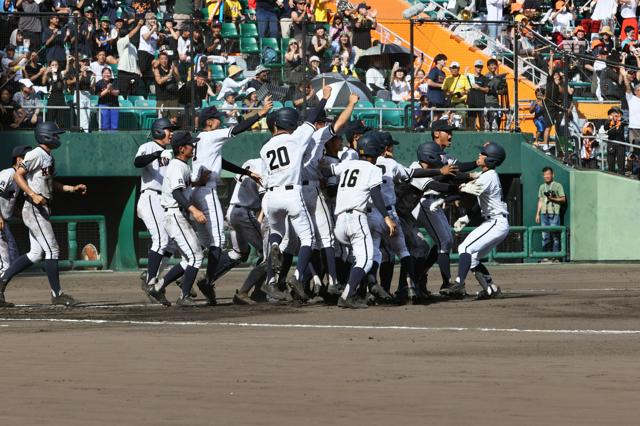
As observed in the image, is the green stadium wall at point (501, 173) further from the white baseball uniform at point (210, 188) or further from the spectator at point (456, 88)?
the white baseball uniform at point (210, 188)

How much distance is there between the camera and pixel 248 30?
77.7 ft

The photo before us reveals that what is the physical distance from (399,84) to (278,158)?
1016 cm

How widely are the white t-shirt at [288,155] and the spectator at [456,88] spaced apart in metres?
10.2

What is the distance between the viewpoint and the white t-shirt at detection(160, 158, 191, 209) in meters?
14.1

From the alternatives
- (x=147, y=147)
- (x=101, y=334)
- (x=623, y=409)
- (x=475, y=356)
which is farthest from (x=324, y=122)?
(x=623, y=409)

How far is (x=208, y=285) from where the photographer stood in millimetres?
14898

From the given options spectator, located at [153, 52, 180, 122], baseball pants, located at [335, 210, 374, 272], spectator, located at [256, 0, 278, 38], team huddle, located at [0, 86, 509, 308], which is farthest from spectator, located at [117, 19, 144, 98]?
baseball pants, located at [335, 210, 374, 272]

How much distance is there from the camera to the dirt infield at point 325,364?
747cm

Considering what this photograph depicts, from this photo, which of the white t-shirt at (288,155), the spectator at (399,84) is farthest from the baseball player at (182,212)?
the spectator at (399,84)

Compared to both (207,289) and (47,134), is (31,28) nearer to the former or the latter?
(47,134)

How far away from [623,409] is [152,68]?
1617 cm

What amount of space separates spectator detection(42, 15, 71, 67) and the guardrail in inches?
97.1

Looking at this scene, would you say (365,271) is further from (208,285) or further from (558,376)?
(558,376)

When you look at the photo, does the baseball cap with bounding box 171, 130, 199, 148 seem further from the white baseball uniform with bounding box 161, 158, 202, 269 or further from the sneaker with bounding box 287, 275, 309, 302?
the sneaker with bounding box 287, 275, 309, 302
